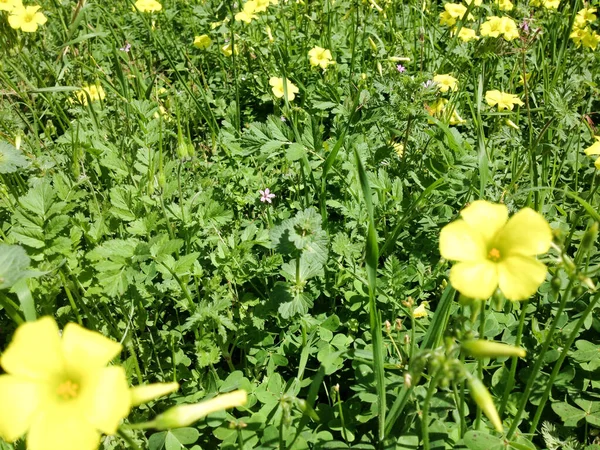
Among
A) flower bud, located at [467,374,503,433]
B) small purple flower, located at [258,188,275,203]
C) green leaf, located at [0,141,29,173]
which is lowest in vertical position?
flower bud, located at [467,374,503,433]

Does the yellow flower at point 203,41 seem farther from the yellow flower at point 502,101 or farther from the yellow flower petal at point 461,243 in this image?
the yellow flower petal at point 461,243

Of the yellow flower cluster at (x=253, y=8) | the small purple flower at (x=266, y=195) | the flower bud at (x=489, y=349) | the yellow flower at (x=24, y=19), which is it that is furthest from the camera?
the yellow flower cluster at (x=253, y=8)

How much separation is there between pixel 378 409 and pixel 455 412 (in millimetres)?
327

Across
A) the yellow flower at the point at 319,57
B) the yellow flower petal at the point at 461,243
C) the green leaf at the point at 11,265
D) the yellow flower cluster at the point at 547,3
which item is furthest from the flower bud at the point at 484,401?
the yellow flower cluster at the point at 547,3

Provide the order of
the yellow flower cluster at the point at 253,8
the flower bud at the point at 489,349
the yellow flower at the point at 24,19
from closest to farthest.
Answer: the flower bud at the point at 489,349, the yellow flower at the point at 24,19, the yellow flower cluster at the point at 253,8

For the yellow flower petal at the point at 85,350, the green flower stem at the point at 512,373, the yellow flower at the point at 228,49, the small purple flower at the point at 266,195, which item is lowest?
the green flower stem at the point at 512,373

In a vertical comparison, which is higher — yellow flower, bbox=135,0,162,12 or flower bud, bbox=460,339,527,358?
yellow flower, bbox=135,0,162,12

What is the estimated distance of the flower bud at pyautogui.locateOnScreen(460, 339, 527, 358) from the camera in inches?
43.3

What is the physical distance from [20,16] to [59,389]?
3179mm

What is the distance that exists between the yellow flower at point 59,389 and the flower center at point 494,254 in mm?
955

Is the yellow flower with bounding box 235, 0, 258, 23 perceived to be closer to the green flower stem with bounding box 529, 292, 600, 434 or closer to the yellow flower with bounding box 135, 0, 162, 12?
the yellow flower with bounding box 135, 0, 162, 12

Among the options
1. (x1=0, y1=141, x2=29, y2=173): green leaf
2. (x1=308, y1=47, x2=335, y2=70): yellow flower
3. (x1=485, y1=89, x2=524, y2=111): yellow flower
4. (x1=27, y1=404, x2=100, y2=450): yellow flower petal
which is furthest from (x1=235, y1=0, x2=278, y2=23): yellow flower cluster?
(x1=27, y1=404, x2=100, y2=450): yellow flower petal

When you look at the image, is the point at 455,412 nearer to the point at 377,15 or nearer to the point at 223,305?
the point at 223,305

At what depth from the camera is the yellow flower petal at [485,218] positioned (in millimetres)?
1330
